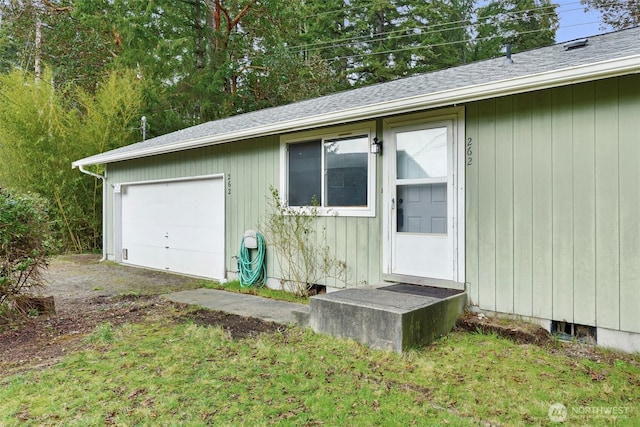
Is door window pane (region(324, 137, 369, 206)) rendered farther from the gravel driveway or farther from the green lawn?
the gravel driveway

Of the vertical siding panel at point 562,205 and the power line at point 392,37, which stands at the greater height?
the power line at point 392,37

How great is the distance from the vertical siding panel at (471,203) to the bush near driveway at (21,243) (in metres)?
4.29

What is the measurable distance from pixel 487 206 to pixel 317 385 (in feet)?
7.66

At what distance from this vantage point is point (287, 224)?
570 centimetres

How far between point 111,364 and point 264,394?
1320 millimetres

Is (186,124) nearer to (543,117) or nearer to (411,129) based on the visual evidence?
(411,129)

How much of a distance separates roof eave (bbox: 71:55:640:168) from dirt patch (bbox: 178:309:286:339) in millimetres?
2333

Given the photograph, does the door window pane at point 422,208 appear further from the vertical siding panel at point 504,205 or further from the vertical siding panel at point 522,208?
the vertical siding panel at point 522,208

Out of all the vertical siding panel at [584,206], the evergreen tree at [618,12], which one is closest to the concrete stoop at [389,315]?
the vertical siding panel at [584,206]

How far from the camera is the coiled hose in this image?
6066mm

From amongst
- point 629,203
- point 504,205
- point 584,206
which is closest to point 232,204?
point 504,205

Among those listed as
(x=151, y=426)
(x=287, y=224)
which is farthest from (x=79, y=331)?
(x=287, y=224)

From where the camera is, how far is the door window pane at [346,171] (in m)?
5.00

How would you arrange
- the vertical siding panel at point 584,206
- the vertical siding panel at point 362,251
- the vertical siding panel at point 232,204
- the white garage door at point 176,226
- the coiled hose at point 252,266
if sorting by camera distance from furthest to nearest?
the white garage door at point 176,226, the vertical siding panel at point 232,204, the coiled hose at point 252,266, the vertical siding panel at point 362,251, the vertical siding panel at point 584,206
